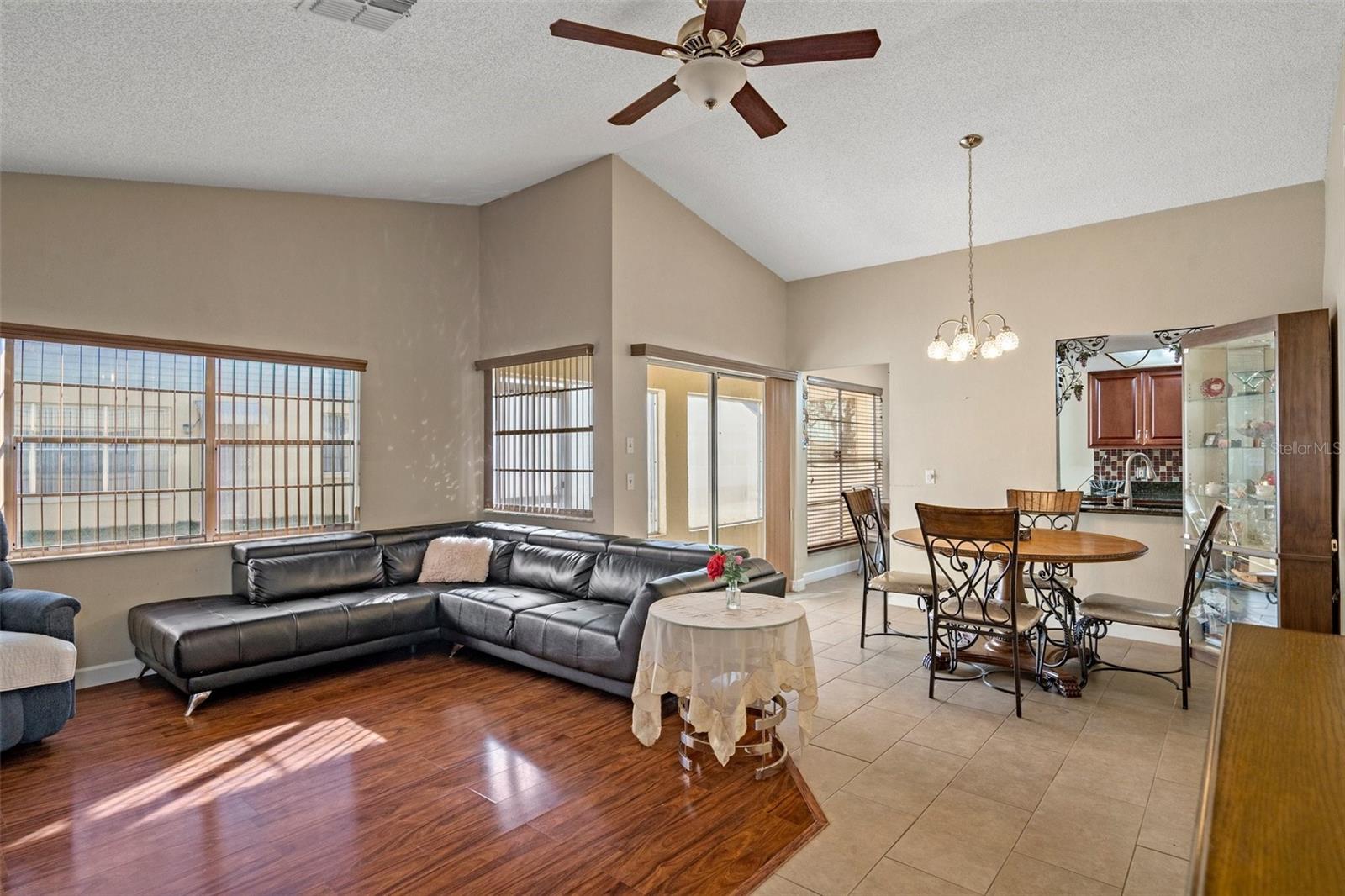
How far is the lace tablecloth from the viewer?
2932mm

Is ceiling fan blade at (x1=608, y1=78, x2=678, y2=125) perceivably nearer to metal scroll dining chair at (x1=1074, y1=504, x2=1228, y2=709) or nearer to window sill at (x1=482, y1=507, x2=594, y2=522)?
window sill at (x1=482, y1=507, x2=594, y2=522)

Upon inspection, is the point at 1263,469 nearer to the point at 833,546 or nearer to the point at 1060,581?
the point at 1060,581

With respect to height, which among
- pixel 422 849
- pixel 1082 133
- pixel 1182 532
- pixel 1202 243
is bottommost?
pixel 422 849

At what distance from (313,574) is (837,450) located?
511 centimetres

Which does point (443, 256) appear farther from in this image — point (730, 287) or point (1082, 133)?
point (1082, 133)

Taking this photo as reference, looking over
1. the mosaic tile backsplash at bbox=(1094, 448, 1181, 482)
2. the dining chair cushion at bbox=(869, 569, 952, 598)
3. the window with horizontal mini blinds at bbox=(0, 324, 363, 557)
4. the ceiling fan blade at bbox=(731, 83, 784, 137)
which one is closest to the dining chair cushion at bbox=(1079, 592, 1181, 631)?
the dining chair cushion at bbox=(869, 569, 952, 598)

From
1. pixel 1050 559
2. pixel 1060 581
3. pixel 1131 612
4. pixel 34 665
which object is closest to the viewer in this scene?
pixel 34 665

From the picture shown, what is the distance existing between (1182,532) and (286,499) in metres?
6.22

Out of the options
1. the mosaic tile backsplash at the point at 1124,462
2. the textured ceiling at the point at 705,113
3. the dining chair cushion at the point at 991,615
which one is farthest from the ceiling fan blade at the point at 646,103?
the mosaic tile backsplash at the point at 1124,462

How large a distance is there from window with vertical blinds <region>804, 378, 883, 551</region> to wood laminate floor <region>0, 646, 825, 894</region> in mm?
3931

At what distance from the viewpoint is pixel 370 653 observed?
15.2ft

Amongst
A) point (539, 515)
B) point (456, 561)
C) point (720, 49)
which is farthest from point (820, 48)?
point (456, 561)

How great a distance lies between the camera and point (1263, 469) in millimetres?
4238

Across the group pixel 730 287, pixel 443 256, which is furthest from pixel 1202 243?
pixel 443 256
